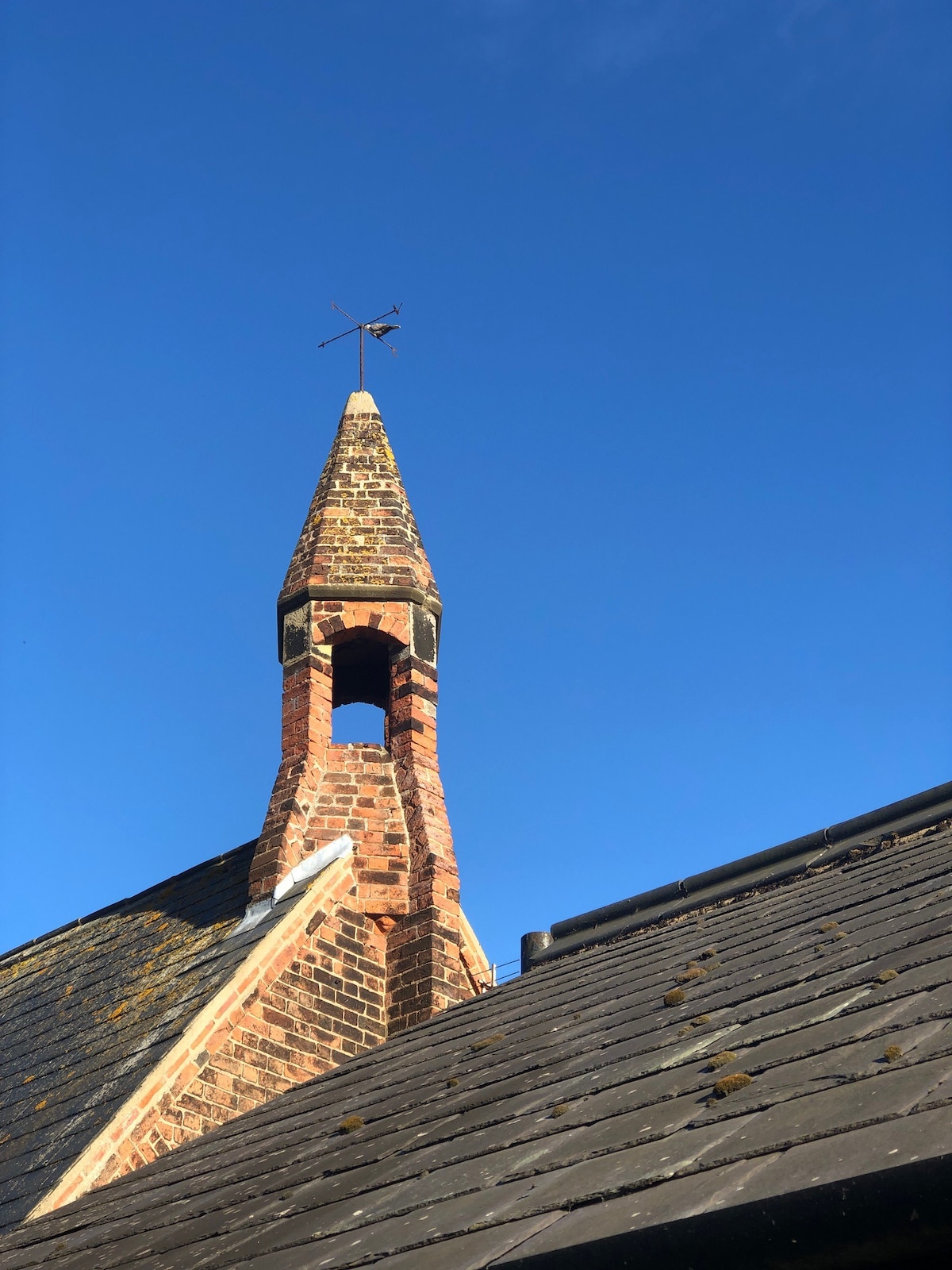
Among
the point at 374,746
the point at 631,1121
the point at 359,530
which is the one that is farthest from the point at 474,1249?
the point at 359,530

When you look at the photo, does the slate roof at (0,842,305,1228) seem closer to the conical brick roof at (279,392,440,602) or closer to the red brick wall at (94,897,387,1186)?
the red brick wall at (94,897,387,1186)

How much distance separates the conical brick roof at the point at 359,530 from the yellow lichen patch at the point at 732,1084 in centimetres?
956

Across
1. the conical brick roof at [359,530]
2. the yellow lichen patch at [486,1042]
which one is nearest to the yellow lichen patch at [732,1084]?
the yellow lichen patch at [486,1042]

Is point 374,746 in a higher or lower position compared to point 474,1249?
higher

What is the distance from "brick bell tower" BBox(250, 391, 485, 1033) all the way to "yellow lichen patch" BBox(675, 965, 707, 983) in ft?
15.9

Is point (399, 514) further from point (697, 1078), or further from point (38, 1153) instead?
point (697, 1078)

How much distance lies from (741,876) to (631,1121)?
547 cm

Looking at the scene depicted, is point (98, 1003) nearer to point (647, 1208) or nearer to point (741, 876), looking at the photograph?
point (741, 876)

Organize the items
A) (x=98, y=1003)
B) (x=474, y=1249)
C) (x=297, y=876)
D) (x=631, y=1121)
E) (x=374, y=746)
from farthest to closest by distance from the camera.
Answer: (x=374, y=746), (x=297, y=876), (x=98, y=1003), (x=631, y=1121), (x=474, y=1249)

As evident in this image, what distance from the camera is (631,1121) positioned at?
4516 millimetres

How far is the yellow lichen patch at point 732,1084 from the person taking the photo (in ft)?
14.1

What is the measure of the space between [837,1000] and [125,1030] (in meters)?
6.91

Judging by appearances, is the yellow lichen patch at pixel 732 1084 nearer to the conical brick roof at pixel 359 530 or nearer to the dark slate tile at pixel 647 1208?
the dark slate tile at pixel 647 1208

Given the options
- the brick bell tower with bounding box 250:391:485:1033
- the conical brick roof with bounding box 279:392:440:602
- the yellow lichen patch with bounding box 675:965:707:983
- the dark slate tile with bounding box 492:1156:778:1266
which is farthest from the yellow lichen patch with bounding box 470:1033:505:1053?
the conical brick roof with bounding box 279:392:440:602
